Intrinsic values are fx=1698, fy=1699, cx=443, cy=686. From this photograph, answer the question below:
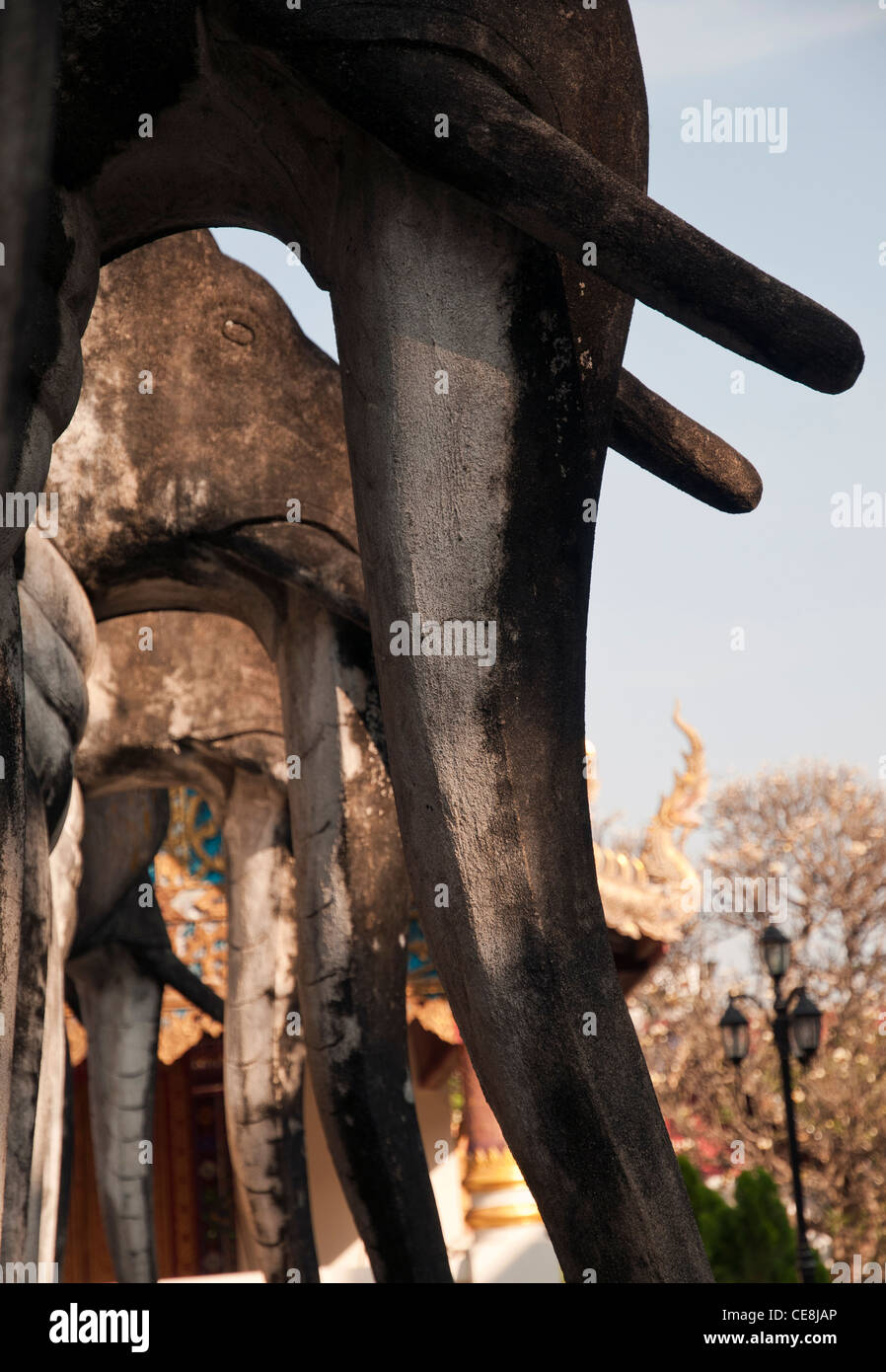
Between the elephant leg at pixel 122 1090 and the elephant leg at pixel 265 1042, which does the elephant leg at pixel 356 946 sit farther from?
the elephant leg at pixel 122 1090

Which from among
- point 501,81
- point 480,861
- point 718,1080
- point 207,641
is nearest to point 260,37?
point 501,81

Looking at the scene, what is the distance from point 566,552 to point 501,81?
871 millimetres

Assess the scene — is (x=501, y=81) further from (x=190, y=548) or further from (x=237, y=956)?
(x=237, y=956)

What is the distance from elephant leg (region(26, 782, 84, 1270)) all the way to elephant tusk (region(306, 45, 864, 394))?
2.19 metres

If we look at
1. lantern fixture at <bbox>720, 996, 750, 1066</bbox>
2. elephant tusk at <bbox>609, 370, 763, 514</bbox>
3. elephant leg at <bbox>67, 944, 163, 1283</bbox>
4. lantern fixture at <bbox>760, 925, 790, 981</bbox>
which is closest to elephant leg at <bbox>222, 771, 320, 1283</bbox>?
elephant leg at <bbox>67, 944, 163, 1283</bbox>

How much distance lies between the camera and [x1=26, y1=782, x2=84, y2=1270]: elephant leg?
453cm

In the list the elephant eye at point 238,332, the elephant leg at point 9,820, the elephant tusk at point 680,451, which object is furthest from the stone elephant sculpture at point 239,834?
the elephant leg at point 9,820

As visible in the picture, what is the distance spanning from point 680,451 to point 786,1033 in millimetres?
8410

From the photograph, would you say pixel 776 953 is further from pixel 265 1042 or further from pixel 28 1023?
pixel 28 1023

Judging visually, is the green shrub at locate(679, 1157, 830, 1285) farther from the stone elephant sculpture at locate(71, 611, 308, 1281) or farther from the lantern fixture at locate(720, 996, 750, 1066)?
the stone elephant sculpture at locate(71, 611, 308, 1281)

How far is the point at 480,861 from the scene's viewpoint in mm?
2898

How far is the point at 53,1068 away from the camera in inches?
186

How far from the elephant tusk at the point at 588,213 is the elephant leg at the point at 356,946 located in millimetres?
2091

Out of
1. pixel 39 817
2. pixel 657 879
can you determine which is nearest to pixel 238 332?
pixel 39 817
